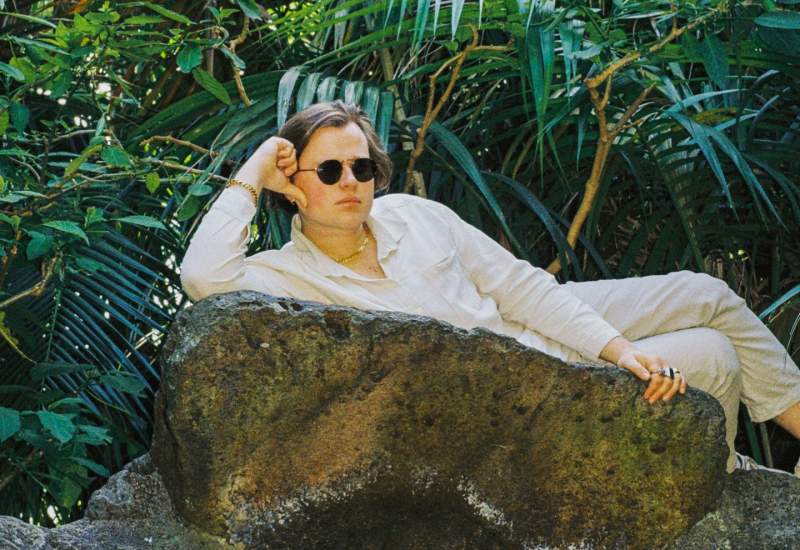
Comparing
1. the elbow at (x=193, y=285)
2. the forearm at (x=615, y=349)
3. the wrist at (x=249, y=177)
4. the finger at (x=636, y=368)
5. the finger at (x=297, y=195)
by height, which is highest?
the wrist at (x=249, y=177)

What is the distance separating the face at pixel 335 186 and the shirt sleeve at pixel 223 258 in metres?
0.17

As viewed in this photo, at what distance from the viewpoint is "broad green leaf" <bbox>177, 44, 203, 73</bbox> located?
3.14 metres

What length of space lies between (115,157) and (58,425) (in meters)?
0.63

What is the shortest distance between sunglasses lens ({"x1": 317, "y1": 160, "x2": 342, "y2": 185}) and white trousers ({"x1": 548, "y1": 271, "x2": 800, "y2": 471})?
0.60 m

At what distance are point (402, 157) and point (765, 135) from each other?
1.25 meters

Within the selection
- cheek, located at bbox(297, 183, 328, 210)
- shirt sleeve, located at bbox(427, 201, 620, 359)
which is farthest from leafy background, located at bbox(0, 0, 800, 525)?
shirt sleeve, located at bbox(427, 201, 620, 359)

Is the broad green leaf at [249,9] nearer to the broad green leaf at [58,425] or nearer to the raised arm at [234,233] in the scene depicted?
the raised arm at [234,233]

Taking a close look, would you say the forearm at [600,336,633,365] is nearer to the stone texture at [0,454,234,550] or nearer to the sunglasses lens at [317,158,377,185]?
the sunglasses lens at [317,158,377,185]

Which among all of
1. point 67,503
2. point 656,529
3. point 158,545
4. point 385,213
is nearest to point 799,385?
point 656,529

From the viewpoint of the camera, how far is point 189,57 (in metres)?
3.18

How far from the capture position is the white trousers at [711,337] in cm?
269

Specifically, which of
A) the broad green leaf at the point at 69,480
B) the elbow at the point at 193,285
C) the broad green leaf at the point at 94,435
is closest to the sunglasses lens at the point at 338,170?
the elbow at the point at 193,285

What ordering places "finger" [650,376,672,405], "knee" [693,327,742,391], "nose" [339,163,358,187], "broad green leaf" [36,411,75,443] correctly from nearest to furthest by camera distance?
"finger" [650,376,672,405]
"knee" [693,327,742,391]
"nose" [339,163,358,187]
"broad green leaf" [36,411,75,443]

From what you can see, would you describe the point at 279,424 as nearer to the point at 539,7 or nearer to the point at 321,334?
the point at 321,334
